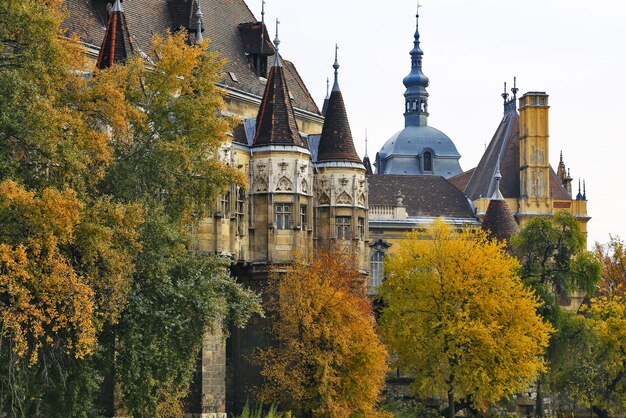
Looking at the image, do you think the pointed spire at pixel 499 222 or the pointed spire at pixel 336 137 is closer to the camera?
the pointed spire at pixel 336 137

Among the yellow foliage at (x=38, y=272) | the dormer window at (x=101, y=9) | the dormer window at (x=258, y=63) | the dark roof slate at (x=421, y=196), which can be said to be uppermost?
the dormer window at (x=101, y=9)

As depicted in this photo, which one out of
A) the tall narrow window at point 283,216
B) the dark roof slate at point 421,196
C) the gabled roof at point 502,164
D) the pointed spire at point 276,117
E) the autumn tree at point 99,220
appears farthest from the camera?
the gabled roof at point 502,164

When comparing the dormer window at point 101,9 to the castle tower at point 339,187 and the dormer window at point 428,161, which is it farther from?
the dormer window at point 428,161

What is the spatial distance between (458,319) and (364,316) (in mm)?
5437

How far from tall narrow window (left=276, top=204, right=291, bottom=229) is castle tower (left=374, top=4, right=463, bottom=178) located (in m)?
70.4

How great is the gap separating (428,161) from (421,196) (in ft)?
110

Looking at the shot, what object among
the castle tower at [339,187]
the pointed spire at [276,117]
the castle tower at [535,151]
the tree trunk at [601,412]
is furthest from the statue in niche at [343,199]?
the castle tower at [535,151]

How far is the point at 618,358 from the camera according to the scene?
7606cm

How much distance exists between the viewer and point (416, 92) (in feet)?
466

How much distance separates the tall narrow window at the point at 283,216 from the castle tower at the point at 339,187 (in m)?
3.27

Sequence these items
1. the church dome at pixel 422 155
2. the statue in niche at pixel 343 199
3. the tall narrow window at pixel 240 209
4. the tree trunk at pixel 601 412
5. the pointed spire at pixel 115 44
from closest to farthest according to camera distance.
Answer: the pointed spire at pixel 115 44 → the tall narrow window at pixel 240 209 → the statue in niche at pixel 343 199 → the tree trunk at pixel 601 412 → the church dome at pixel 422 155

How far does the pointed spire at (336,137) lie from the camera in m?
70.2

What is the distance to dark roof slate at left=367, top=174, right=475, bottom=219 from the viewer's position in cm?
10175

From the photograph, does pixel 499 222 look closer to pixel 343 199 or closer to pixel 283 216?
pixel 343 199
